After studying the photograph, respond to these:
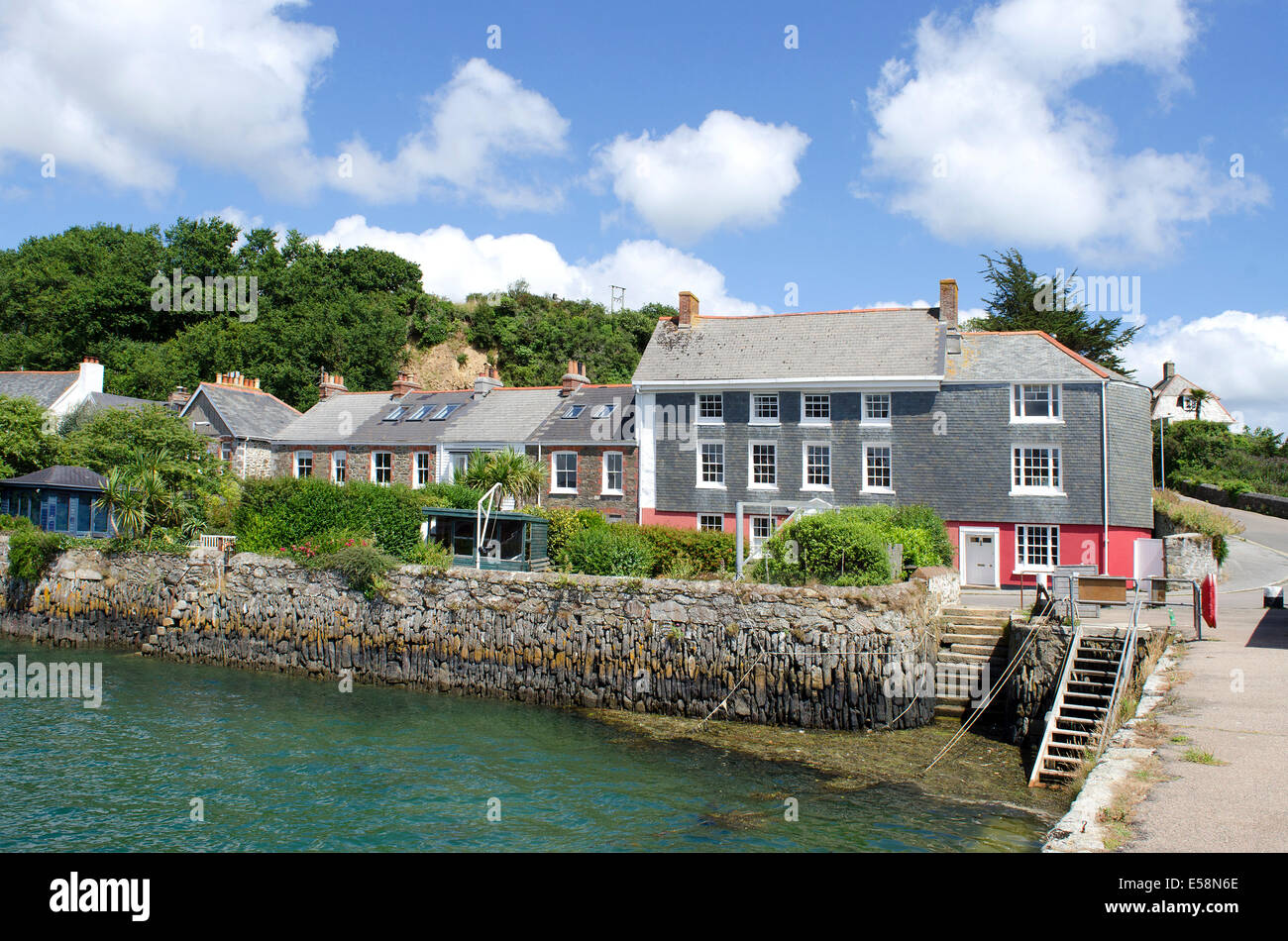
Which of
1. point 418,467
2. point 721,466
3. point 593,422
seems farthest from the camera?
point 418,467

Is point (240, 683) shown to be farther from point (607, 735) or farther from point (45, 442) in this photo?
point (45, 442)

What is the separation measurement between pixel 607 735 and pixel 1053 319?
4096cm

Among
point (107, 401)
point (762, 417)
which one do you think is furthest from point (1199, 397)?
point (107, 401)

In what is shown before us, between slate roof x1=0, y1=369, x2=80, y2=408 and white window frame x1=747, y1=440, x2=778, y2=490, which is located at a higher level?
slate roof x1=0, y1=369, x2=80, y2=408

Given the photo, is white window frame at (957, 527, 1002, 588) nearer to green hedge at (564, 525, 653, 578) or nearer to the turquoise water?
green hedge at (564, 525, 653, 578)

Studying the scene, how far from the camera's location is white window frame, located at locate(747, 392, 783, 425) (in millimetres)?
32938

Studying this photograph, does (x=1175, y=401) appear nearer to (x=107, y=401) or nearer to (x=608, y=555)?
(x=608, y=555)

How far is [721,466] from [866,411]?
19.7 feet

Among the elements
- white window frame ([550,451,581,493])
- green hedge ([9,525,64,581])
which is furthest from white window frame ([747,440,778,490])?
green hedge ([9,525,64,581])

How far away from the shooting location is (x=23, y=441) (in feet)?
119

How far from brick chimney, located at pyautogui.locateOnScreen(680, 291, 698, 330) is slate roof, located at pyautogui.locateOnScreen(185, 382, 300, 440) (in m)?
22.2

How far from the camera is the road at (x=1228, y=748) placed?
8.85 meters

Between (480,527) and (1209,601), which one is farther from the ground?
(480,527)
